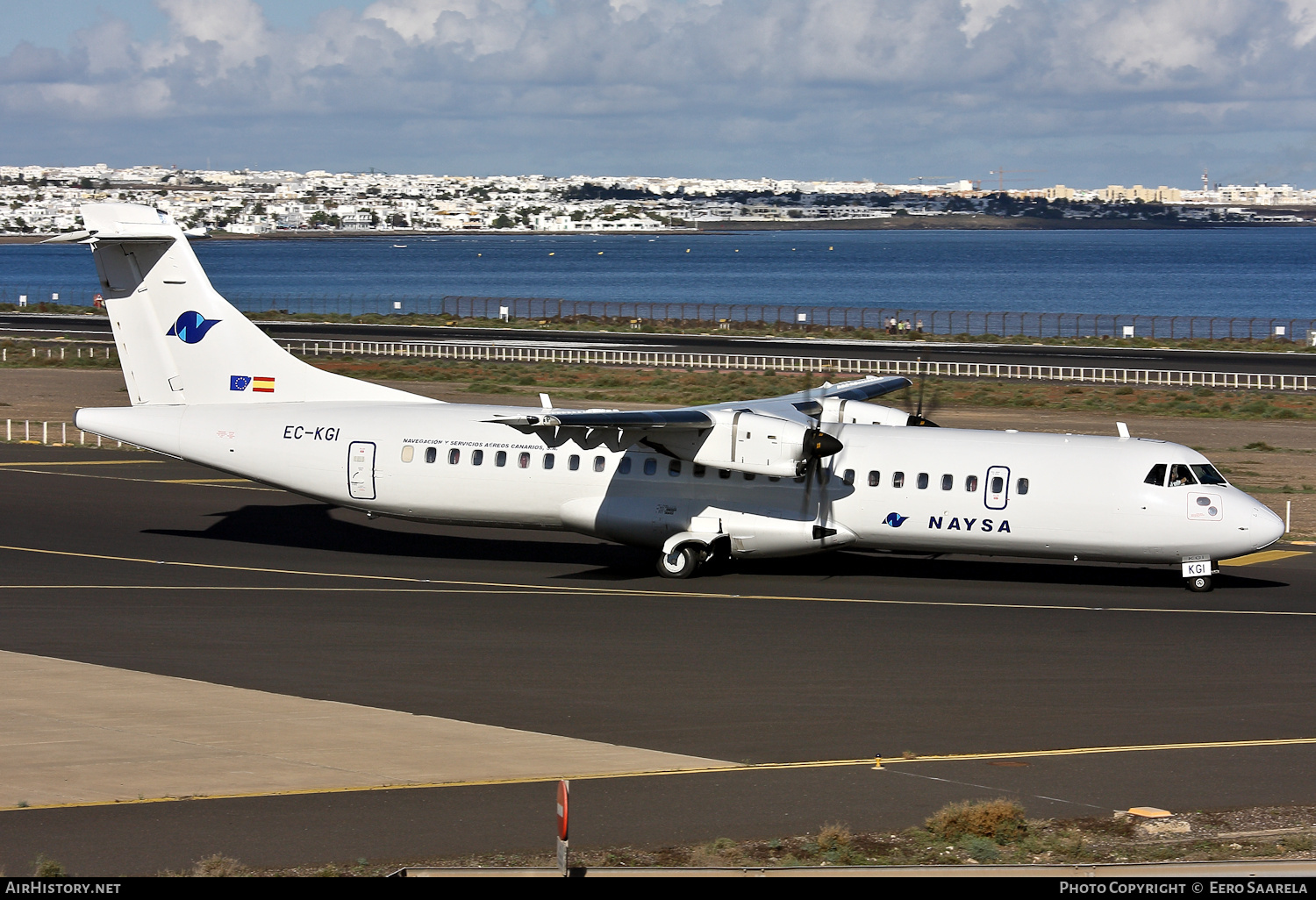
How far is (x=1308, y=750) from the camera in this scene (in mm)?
16344

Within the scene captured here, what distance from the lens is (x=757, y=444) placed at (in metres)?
26.8

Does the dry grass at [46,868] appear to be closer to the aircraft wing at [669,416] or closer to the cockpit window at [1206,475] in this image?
the aircraft wing at [669,416]

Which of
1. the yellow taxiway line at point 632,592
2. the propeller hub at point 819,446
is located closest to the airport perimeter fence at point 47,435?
the yellow taxiway line at point 632,592

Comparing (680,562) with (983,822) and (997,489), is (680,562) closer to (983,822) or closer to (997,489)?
(997,489)

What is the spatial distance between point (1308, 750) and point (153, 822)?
12.7 meters

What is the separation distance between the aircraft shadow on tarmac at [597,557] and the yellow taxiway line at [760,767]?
11518mm

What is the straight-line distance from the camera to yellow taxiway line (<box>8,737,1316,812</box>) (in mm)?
14047

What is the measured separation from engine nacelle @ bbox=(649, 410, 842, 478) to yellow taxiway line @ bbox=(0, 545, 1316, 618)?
247 cm

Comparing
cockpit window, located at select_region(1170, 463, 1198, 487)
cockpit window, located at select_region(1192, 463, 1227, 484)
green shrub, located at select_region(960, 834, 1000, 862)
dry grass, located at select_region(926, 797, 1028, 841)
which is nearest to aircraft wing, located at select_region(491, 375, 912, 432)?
cockpit window, located at select_region(1170, 463, 1198, 487)

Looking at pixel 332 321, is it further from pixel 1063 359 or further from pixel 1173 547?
pixel 1173 547

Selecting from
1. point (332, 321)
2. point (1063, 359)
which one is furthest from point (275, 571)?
point (332, 321)

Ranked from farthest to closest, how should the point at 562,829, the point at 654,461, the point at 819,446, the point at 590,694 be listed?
the point at 654,461 < the point at 819,446 < the point at 590,694 < the point at 562,829

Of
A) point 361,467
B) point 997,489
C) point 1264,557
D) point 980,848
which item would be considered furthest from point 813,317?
point 980,848

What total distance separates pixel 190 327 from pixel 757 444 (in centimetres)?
1323
